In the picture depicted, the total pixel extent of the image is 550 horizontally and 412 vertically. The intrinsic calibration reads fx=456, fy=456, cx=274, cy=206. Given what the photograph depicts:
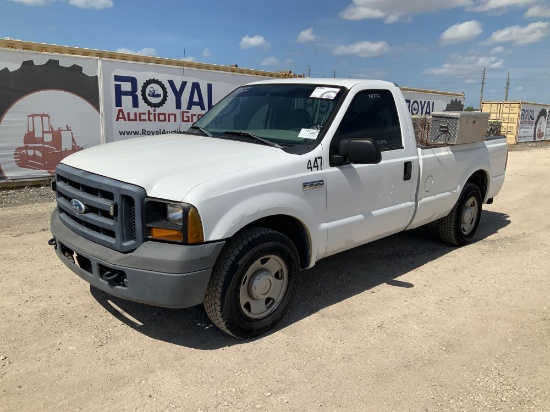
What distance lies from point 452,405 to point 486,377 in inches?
18.2

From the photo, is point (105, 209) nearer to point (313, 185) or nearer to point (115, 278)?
point (115, 278)

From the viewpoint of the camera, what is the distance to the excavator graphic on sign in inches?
329

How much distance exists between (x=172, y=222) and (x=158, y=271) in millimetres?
328

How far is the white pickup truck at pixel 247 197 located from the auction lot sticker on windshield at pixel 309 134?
0.04 feet

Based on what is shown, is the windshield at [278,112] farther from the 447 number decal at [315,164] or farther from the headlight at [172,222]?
the headlight at [172,222]

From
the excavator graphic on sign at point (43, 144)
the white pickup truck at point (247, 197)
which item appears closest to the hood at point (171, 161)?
the white pickup truck at point (247, 197)

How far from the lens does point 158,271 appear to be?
295 centimetres

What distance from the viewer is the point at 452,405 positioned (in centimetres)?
285

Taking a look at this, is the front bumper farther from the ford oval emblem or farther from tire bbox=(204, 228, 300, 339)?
the ford oval emblem

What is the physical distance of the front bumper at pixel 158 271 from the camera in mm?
2941

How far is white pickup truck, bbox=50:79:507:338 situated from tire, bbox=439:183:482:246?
0.92 meters

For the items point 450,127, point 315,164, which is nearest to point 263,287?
point 315,164

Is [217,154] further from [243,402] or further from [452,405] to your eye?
[452,405]

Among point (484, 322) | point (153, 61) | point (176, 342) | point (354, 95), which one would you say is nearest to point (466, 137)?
point (354, 95)
